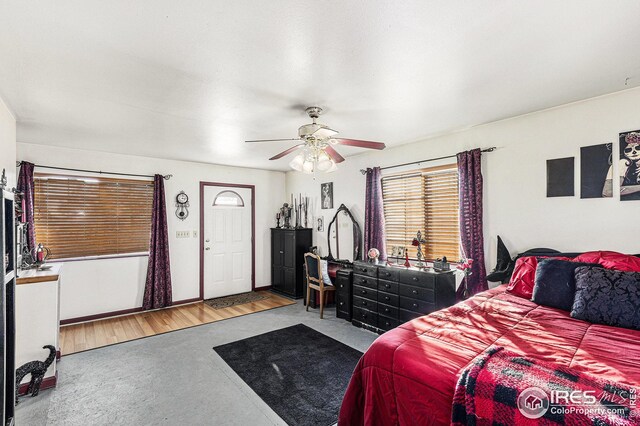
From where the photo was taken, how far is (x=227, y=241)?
580 cm

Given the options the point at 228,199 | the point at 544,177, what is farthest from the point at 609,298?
the point at 228,199

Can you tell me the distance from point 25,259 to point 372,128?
4108 millimetres

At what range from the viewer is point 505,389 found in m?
1.22

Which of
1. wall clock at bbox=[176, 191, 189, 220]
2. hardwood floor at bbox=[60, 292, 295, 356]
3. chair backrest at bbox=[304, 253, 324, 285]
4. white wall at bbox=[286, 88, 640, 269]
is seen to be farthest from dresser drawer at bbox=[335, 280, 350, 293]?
wall clock at bbox=[176, 191, 189, 220]

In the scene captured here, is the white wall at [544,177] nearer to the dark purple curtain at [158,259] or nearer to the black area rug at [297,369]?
the black area rug at [297,369]

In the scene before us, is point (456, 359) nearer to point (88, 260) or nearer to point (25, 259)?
point (25, 259)

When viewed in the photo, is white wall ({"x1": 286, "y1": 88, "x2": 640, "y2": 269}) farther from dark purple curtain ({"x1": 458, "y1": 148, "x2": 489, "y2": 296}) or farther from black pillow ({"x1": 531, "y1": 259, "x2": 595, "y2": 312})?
black pillow ({"x1": 531, "y1": 259, "x2": 595, "y2": 312})

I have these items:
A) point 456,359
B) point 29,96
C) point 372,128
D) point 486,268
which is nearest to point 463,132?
point 372,128

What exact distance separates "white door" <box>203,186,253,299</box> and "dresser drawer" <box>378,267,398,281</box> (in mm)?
3164

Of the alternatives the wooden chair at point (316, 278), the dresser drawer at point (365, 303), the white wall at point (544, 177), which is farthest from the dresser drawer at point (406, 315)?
the wooden chair at point (316, 278)

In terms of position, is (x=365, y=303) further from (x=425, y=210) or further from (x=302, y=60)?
(x=302, y=60)

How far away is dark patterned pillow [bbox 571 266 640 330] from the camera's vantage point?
1.88 m

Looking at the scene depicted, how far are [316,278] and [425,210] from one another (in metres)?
1.90

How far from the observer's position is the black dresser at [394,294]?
329 centimetres
